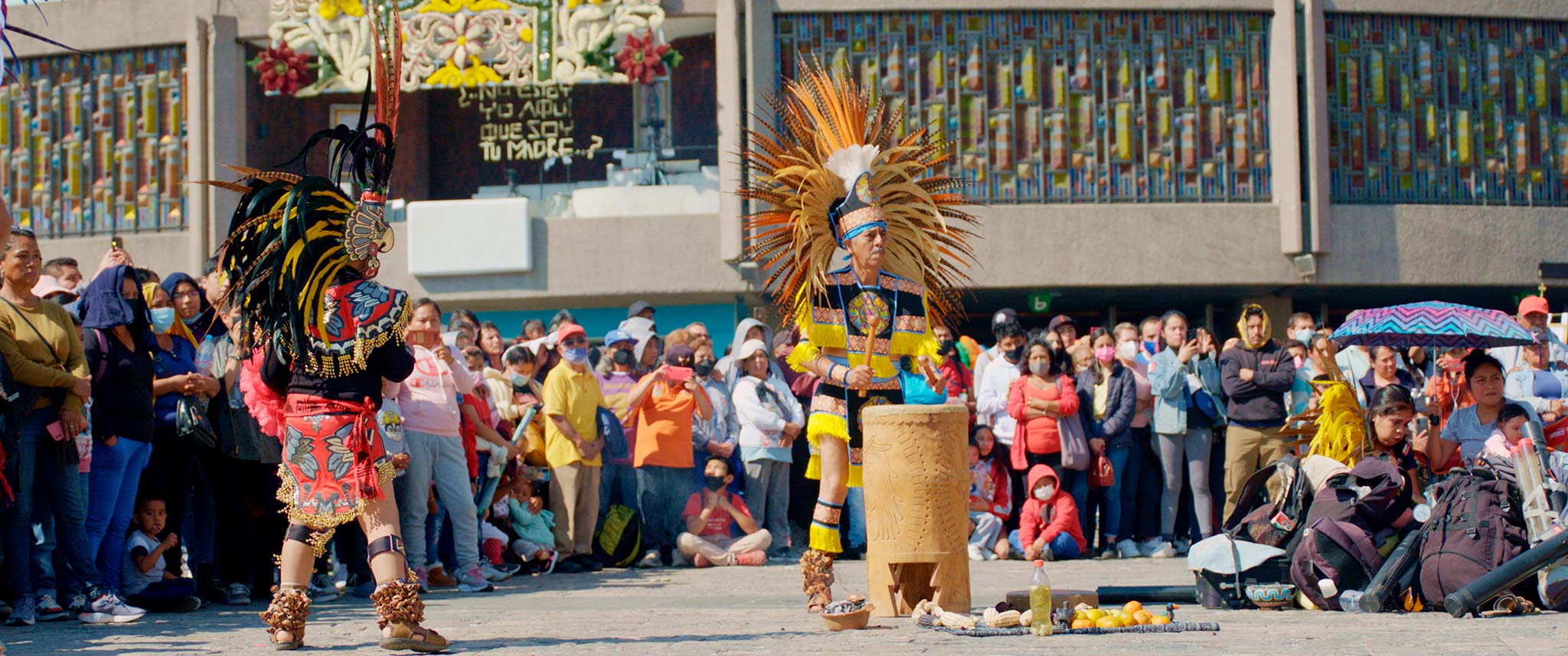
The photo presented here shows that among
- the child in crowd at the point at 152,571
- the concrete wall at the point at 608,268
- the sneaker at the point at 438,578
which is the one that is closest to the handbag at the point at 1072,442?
the sneaker at the point at 438,578

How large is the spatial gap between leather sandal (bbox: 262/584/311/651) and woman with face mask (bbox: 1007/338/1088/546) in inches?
302

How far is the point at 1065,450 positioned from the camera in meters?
13.8

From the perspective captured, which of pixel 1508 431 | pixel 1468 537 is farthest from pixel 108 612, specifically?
pixel 1508 431

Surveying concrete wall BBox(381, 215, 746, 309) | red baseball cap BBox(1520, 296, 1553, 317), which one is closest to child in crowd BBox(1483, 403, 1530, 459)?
red baseball cap BBox(1520, 296, 1553, 317)

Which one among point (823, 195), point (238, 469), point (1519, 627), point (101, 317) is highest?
point (823, 195)

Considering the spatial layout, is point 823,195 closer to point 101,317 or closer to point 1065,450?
point 101,317

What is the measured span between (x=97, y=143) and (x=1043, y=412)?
15.3m

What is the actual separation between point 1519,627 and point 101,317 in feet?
24.1

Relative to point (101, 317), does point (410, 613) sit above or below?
below

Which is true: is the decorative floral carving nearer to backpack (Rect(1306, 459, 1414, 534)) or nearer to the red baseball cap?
the red baseball cap

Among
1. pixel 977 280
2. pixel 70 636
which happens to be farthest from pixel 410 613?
pixel 977 280

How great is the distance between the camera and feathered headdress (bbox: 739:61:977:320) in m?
9.09

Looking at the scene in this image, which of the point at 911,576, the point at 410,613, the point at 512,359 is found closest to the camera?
the point at 410,613

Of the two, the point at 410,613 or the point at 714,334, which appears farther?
the point at 714,334
